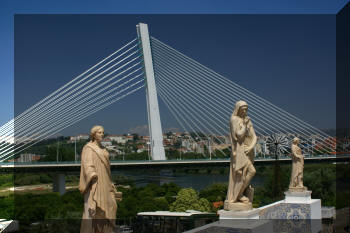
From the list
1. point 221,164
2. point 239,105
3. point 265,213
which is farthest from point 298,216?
point 221,164

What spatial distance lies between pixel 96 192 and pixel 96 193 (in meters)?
0.01

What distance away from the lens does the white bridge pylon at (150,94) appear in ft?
95.3

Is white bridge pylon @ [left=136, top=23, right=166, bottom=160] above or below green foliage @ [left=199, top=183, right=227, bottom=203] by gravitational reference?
above

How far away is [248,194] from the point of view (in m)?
6.29

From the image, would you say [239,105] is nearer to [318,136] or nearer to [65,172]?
[65,172]

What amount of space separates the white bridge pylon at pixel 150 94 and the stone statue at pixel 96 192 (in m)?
24.4

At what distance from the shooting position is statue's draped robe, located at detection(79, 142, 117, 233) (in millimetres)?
4250

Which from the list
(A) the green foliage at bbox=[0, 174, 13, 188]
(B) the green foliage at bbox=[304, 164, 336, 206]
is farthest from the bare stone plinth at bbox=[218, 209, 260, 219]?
(A) the green foliage at bbox=[0, 174, 13, 188]

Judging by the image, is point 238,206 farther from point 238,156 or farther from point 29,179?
point 29,179

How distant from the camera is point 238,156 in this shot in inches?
240

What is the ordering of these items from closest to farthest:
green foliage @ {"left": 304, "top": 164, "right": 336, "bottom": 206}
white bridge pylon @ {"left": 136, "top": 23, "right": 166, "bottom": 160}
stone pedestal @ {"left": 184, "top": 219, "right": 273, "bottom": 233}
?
stone pedestal @ {"left": 184, "top": 219, "right": 273, "bottom": 233} < green foliage @ {"left": 304, "top": 164, "right": 336, "bottom": 206} < white bridge pylon @ {"left": 136, "top": 23, "right": 166, "bottom": 160}

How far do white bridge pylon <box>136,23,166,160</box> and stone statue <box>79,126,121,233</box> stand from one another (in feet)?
80.0

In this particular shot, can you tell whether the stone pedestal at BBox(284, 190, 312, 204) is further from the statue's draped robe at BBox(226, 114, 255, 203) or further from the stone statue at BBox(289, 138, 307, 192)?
the statue's draped robe at BBox(226, 114, 255, 203)

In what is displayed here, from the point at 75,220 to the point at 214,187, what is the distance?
12.4 metres
